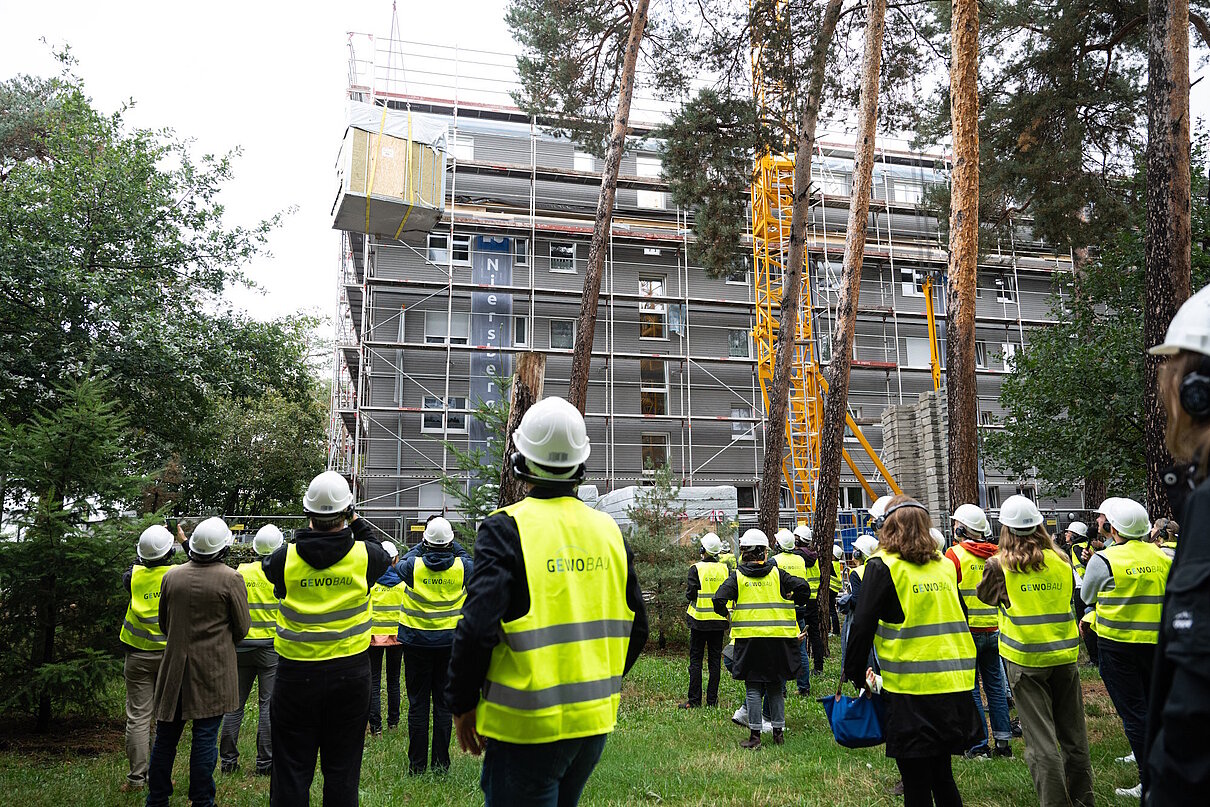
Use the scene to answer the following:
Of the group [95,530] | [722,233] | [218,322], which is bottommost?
[95,530]

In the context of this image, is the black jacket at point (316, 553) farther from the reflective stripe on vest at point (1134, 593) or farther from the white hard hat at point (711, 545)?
the white hard hat at point (711, 545)

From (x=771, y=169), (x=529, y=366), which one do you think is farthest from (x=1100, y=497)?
(x=529, y=366)

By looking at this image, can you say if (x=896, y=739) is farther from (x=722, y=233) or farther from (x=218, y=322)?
(x=218, y=322)

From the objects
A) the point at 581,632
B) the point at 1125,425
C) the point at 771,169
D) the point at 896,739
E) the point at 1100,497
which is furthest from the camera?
the point at 771,169

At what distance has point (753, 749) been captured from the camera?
25.6 ft

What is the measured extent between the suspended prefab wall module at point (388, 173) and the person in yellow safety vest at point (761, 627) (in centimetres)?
1676

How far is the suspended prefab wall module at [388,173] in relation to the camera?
69.8ft

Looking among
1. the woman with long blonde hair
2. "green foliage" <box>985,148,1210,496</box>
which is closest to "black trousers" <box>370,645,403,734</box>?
the woman with long blonde hair

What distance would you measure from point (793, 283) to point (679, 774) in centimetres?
1128

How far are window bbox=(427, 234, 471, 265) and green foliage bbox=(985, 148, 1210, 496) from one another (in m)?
17.2

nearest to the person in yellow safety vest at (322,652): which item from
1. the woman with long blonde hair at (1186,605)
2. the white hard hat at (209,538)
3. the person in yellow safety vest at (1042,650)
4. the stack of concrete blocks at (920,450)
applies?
the white hard hat at (209,538)

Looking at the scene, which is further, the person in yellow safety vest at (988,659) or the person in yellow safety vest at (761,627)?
the person in yellow safety vest at (761,627)

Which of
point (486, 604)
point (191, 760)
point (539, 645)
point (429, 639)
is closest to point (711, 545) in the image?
point (429, 639)

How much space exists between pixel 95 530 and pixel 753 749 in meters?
7.36
